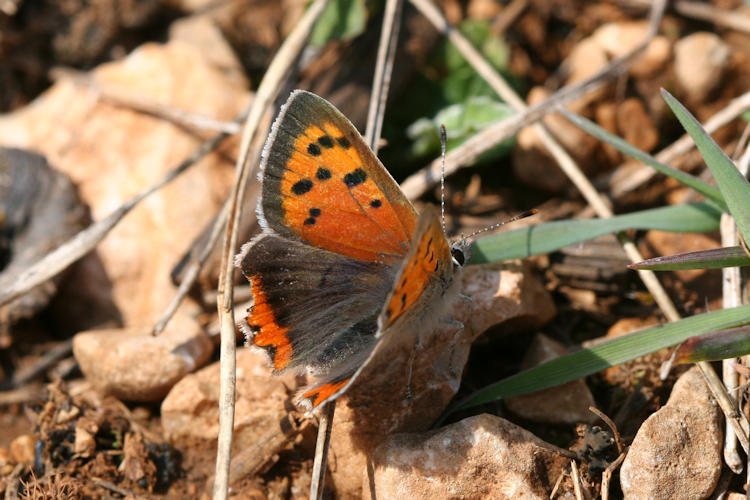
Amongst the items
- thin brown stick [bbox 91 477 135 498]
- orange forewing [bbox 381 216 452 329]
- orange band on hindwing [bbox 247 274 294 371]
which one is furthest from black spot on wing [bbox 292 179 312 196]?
thin brown stick [bbox 91 477 135 498]

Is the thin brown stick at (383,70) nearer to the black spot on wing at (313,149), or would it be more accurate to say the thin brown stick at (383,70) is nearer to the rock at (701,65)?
the black spot on wing at (313,149)

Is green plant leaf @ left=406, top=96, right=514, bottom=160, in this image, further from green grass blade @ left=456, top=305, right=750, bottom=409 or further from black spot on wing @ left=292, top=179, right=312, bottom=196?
green grass blade @ left=456, top=305, right=750, bottom=409

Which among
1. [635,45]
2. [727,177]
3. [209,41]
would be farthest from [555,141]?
Result: [209,41]

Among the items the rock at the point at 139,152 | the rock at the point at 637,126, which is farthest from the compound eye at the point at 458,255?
the rock at the point at 637,126

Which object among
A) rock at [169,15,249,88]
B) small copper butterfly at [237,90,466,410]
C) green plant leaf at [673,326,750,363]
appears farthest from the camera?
rock at [169,15,249,88]

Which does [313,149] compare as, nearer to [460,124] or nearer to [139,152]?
[460,124]

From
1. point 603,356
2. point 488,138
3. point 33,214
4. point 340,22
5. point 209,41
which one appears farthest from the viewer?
point 209,41

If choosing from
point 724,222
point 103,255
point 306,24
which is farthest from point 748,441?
point 103,255

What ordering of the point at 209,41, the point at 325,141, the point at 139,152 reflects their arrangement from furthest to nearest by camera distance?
the point at 209,41, the point at 139,152, the point at 325,141
